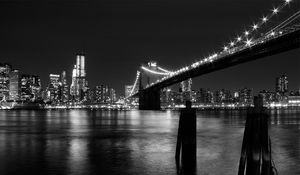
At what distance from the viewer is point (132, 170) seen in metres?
15.8

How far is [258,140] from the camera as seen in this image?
356 inches

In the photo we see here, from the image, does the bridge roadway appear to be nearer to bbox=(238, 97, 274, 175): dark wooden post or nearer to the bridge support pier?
the bridge support pier

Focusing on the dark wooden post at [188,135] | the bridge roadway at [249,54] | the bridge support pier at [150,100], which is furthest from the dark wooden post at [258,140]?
the bridge support pier at [150,100]

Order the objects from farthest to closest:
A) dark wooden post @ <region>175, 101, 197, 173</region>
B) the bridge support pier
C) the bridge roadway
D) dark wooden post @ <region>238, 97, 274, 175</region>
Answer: the bridge support pier → the bridge roadway → dark wooden post @ <region>175, 101, 197, 173</region> → dark wooden post @ <region>238, 97, 274, 175</region>

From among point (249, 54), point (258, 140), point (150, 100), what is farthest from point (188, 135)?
point (150, 100)

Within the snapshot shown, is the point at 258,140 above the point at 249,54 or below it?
below

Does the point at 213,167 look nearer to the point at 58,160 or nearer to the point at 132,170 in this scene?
the point at 132,170

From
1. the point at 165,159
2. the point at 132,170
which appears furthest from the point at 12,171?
the point at 165,159

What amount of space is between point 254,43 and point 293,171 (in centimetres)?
3373

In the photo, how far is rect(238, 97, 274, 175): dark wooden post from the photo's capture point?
9.03 meters

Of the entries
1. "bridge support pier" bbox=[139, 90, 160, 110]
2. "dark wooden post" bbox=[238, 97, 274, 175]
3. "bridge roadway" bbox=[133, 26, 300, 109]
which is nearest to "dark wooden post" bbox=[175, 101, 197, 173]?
"dark wooden post" bbox=[238, 97, 274, 175]

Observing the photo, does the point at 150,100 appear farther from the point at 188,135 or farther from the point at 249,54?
the point at 188,135

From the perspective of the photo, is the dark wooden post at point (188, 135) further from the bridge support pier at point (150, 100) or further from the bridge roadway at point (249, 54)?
the bridge support pier at point (150, 100)

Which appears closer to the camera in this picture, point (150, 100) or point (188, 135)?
point (188, 135)
